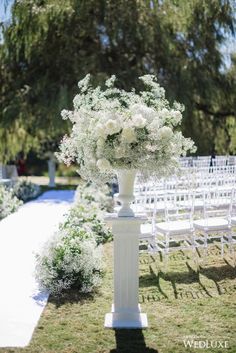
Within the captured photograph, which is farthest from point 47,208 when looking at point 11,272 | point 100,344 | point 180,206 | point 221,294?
point 100,344

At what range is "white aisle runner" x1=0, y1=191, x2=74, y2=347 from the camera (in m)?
4.63

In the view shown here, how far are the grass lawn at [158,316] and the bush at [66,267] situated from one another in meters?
0.15

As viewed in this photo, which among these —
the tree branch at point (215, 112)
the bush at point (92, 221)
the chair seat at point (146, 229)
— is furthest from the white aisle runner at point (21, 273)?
the tree branch at point (215, 112)

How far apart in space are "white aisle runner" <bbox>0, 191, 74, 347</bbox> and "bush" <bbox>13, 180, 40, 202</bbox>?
9.62 ft

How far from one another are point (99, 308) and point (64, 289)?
2.24ft

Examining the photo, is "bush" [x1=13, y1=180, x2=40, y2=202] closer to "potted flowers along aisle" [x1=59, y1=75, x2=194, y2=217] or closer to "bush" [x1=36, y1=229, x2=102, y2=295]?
"bush" [x1=36, y1=229, x2=102, y2=295]

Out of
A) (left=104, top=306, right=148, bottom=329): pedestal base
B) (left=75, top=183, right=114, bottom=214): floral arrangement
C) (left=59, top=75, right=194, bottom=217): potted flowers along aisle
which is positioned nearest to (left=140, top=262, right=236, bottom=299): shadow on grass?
(left=104, top=306, right=148, bottom=329): pedestal base

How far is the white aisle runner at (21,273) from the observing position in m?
4.63

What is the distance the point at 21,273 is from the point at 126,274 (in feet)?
6.81

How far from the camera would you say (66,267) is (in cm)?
578

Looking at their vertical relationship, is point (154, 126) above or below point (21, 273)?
above

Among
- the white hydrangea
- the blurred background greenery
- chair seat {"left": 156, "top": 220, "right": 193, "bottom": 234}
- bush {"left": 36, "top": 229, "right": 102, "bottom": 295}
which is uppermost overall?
the blurred background greenery

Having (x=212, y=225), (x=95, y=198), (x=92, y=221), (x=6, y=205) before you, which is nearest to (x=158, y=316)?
(x=212, y=225)

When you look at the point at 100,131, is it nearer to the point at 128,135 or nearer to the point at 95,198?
the point at 128,135
